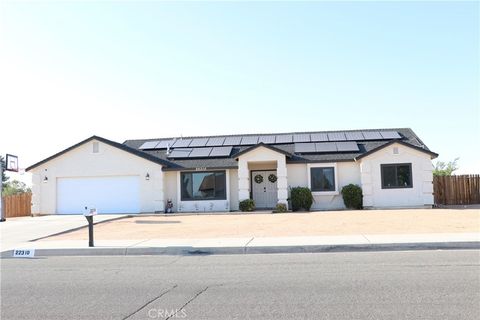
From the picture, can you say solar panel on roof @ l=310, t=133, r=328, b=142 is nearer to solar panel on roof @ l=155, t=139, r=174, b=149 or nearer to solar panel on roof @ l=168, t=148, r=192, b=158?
solar panel on roof @ l=168, t=148, r=192, b=158

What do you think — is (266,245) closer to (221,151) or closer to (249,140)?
(221,151)

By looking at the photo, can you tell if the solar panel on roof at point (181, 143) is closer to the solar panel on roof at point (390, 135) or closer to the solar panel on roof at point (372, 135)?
the solar panel on roof at point (372, 135)

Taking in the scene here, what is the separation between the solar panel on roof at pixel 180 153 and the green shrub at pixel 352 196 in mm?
9389

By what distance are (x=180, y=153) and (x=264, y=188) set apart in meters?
5.44

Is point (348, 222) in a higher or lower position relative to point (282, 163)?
lower

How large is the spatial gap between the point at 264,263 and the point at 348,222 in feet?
29.3

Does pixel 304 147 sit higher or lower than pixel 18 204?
higher

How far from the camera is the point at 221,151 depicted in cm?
3005

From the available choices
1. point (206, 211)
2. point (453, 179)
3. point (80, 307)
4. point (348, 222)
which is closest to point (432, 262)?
point (80, 307)

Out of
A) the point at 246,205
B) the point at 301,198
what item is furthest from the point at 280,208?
the point at 246,205

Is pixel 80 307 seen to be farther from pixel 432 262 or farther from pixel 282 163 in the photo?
pixel 282 163

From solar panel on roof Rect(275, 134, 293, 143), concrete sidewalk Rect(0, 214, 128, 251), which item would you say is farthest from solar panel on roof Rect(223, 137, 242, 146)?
concrete sidewalk Rect(0, 214, 128, 251)

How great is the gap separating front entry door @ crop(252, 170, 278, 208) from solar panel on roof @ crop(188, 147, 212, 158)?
9.97 ft

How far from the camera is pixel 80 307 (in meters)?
7.21
